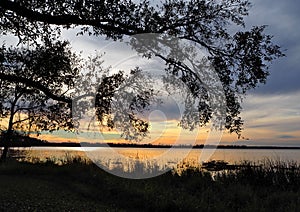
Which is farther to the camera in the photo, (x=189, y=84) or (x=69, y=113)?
(x=69, y=113)

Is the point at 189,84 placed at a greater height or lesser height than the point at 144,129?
greater

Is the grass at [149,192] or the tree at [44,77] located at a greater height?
the tree at [44,77]

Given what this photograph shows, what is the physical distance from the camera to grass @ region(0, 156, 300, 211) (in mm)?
11148

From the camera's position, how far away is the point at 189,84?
466 inches

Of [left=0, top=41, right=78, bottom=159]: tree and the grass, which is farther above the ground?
[left=0, top=41, right=78, bottom=159]: tree

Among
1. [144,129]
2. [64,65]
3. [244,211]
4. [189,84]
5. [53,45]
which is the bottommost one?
[244,211]

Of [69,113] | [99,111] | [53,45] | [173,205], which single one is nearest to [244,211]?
[173,205]

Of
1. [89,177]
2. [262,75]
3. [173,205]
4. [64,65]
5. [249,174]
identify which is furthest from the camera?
[249,174]

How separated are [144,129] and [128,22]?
538 centimetres

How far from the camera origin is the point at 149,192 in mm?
13008

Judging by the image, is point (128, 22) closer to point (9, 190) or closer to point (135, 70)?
point (135, 70)

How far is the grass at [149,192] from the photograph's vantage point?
36.6 ft

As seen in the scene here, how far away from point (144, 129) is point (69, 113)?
329 cm

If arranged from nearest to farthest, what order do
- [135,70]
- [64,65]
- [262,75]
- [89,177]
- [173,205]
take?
[262,75], [173,205], [64,65], [135,70], [89,177]
